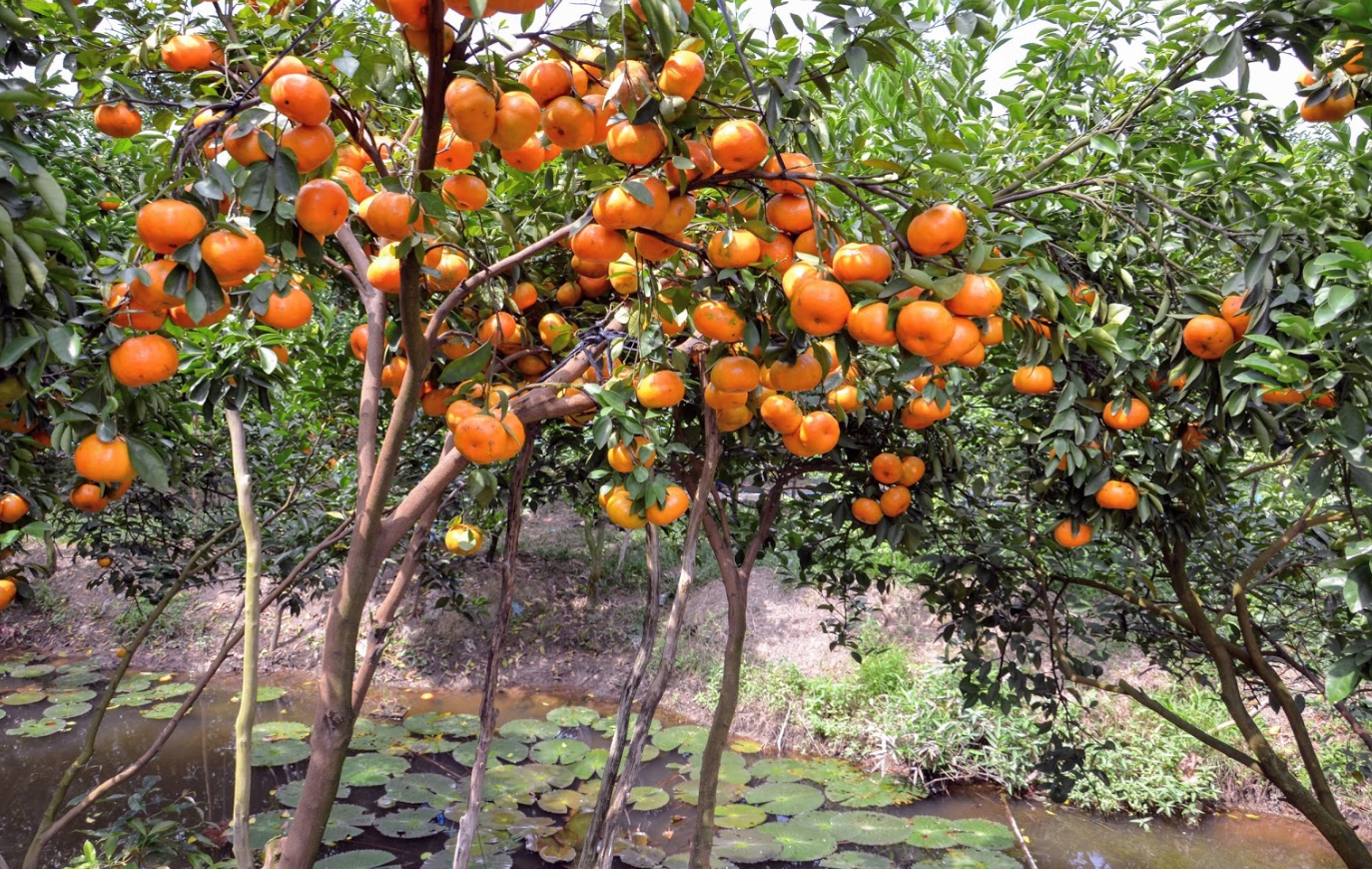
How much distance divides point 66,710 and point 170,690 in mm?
801

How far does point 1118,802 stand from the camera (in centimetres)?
529

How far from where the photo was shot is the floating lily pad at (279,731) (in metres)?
6.09

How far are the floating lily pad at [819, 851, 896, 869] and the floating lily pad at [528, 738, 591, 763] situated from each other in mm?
2160

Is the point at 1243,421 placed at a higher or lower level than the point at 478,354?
higher

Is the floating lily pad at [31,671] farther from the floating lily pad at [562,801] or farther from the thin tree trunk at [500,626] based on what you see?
the thin tree trunk at [500,626]

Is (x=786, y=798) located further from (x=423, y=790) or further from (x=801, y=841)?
(x=423, y=790)

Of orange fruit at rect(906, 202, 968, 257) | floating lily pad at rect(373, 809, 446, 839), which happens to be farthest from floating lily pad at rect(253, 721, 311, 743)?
orange fruit at rect(906, 202, 968, 257)

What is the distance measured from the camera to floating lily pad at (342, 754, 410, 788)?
5.25m

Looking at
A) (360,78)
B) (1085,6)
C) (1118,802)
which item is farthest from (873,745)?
(360,78)

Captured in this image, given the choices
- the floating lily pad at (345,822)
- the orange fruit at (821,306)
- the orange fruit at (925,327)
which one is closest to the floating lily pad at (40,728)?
the floating lily pad at (345,822)

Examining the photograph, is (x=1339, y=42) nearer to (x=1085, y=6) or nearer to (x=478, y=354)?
(x=1085, y=6)

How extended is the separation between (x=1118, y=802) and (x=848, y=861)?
229 centimetres

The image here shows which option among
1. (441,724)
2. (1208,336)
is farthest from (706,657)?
(1208,336)

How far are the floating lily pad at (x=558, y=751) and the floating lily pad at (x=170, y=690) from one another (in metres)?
3.62
